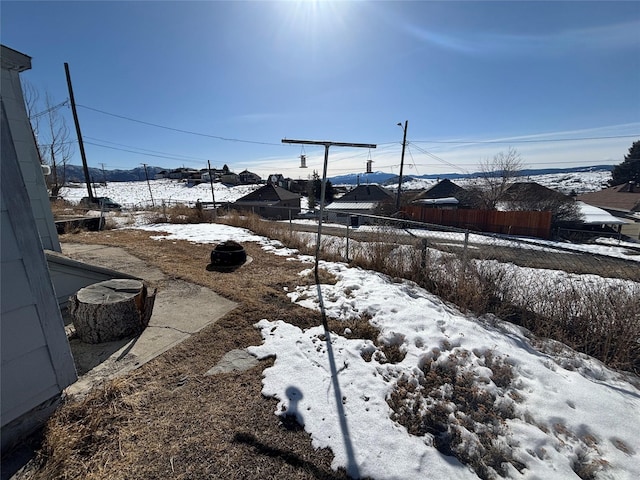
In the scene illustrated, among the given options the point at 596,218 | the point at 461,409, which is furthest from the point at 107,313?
the point at 596,218

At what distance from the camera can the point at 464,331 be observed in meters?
3.20

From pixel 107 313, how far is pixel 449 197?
3173 cm

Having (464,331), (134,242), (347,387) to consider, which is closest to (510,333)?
(464,331)

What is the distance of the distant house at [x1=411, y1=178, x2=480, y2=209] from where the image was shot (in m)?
25.9

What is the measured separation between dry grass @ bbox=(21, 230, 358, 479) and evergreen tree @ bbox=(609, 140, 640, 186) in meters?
57.7

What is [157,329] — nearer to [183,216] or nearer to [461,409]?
[461,409]

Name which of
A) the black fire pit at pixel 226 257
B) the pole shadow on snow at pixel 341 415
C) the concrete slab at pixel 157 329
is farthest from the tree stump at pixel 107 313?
the black fire pit at pixel 226 257

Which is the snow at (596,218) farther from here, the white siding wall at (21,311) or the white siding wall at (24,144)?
the white siding wall at (24,144)

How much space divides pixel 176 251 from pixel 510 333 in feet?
22.8

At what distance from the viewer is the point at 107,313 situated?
2.74m

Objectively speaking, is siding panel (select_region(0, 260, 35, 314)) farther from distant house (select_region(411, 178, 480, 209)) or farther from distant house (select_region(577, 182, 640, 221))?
distant house (select_region(577, 182, 640, 221))

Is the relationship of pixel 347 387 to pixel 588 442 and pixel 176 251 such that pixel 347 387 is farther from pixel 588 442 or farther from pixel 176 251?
pixel 176 251

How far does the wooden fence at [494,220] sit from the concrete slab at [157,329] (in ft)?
68.0

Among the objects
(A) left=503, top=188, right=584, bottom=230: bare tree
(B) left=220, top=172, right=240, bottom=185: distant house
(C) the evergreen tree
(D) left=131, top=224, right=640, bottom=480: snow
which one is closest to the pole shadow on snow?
(D) left=131, top=224, right=640, bottom=480: snow
